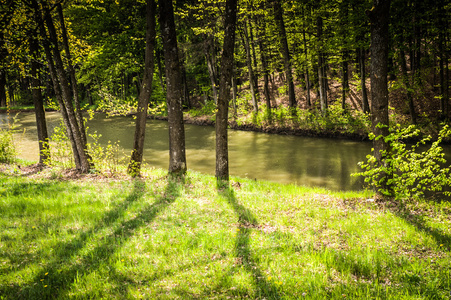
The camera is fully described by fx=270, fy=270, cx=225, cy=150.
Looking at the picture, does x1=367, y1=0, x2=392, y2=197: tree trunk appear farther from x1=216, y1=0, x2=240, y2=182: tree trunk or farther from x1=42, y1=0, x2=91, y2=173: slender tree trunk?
x1=42, y1=0, x2=91, y2=173: slender tree trunk

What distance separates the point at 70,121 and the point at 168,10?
565 cm

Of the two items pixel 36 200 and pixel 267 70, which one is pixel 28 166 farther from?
pixel 267 70

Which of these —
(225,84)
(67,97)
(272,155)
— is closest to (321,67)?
(272,155)

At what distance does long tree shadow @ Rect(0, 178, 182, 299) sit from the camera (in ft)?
12.5

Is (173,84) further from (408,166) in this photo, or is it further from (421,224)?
(421,224)

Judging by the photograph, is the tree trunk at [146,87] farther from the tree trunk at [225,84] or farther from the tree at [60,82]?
the tree trunk at [225,84]

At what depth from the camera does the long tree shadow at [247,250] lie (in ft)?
12.2

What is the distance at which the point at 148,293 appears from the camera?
12.2 feet

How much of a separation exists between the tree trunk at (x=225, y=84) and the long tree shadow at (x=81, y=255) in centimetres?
306

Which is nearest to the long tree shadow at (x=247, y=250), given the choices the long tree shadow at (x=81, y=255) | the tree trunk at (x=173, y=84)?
the long tree shadow at (x=81, y=255)

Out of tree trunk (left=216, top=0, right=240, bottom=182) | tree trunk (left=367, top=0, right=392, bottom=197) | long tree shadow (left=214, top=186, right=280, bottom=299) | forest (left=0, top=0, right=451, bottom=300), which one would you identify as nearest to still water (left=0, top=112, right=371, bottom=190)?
forest (left=0, top=0, right=451, bottom=300)

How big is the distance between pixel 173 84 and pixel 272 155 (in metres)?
9.19

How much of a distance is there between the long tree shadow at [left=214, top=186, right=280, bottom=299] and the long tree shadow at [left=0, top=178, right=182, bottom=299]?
6.43 ft

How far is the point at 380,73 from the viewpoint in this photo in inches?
276
